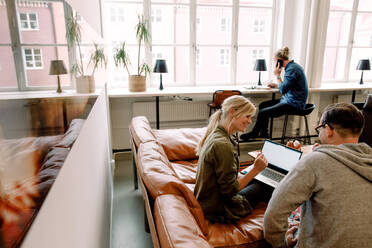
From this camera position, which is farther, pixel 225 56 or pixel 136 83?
pixel 225 56

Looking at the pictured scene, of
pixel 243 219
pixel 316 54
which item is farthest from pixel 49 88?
pixel 316 54

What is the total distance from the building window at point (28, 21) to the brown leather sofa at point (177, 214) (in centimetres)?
84

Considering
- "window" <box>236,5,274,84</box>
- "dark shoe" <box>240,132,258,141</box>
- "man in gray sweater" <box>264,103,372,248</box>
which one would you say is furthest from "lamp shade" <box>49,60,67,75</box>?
"window" <box>236,5,274,84</box>

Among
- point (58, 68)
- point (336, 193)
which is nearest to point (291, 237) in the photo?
point (336, 193)

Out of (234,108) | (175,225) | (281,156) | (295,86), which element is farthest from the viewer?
(295,86)

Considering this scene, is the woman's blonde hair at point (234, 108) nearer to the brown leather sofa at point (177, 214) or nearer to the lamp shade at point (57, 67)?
the brown leather sofa at point (177, 214)

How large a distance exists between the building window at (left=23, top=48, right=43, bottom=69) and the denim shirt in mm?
3945

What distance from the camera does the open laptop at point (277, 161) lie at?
89.1 inches

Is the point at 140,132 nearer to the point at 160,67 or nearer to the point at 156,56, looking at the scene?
the point at 160,67

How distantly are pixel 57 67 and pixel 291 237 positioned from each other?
1.50 m

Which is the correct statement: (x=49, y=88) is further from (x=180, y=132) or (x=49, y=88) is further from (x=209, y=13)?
(x=209, y=13)

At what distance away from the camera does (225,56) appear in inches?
200

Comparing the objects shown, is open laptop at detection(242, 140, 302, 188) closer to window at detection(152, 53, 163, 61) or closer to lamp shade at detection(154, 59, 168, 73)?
lamp shade at detection(154, 59, 168, 73)

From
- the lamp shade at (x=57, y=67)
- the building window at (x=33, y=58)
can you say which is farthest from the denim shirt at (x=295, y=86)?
the building window at (x=33, y=58)
